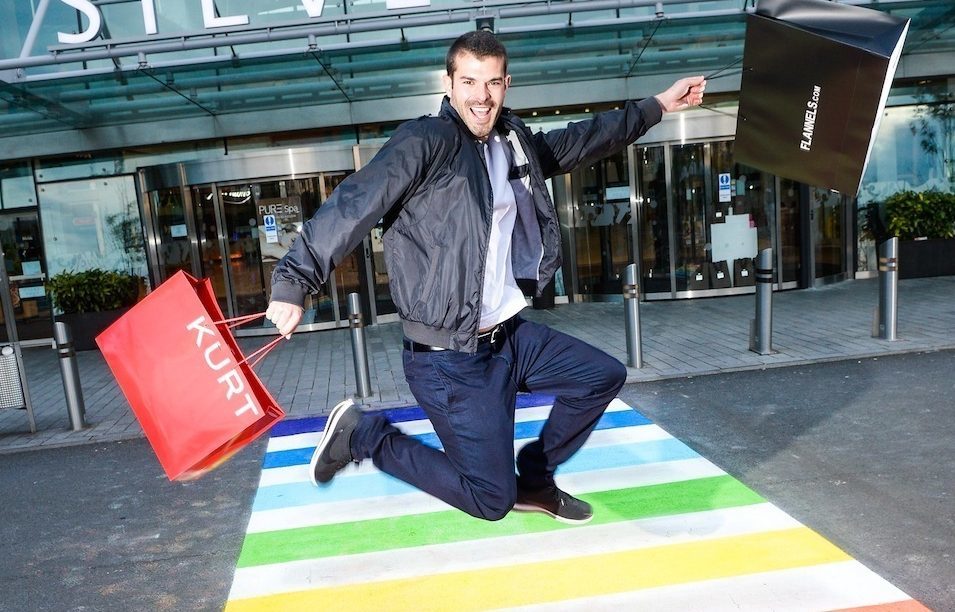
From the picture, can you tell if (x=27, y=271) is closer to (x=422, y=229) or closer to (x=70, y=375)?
(x=70, y=375)

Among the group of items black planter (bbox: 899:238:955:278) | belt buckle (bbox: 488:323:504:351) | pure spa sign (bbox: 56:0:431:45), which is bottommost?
black planter (bbox: 899:238:955:278)

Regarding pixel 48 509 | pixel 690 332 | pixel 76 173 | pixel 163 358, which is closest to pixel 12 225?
pixel 76 173

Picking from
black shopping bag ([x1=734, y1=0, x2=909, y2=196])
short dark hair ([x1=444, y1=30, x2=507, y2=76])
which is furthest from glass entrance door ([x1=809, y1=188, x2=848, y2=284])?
short dark hair ([x1=444, y1=30, x2=507, y2=76])

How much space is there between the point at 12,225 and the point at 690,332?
11733 mm

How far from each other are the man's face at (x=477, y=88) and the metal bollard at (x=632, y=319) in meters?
4.88

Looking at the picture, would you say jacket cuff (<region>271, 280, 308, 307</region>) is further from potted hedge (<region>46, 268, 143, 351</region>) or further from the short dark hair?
potted hedge (<region>46, 268, 143, 351</region>)

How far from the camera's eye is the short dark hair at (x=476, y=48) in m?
2.98

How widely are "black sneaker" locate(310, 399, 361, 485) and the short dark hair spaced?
156 centimetres

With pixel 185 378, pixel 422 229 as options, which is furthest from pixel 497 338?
pixel 185 378

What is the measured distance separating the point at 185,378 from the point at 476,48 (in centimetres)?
172

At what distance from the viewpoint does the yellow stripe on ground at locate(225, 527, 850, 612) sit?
3287 mm

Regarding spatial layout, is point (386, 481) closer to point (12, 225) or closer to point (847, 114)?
point (847, 114)

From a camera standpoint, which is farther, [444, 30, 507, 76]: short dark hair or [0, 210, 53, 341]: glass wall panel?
[0, 210, 53, 341]: glass wall panel

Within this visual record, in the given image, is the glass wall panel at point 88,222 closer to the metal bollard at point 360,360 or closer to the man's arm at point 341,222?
the metal bollard at point 360,360
